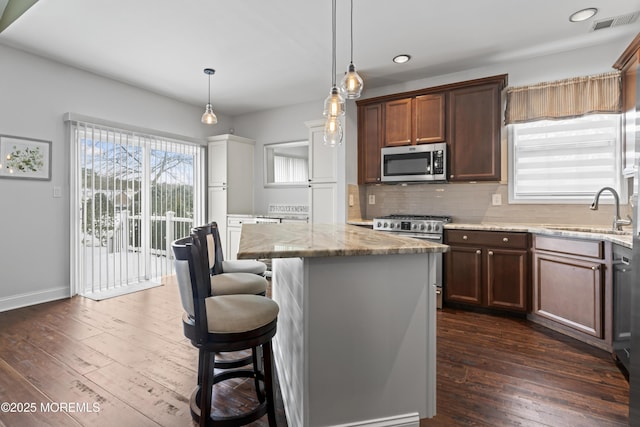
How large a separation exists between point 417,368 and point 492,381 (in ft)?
2.70

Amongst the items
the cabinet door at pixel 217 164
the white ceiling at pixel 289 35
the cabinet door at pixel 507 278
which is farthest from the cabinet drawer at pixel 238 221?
the cabinet door at pixel 507 278

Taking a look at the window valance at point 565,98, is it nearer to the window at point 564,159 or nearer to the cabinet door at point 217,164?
the window at point 564,159

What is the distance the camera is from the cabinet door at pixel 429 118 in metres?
3.75

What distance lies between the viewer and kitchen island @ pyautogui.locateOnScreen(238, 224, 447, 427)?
148cm

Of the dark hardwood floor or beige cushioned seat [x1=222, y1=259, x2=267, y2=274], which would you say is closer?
the dark hardwood floor

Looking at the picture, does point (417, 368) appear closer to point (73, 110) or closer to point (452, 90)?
point (452, 90)

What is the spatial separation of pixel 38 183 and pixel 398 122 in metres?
4.14

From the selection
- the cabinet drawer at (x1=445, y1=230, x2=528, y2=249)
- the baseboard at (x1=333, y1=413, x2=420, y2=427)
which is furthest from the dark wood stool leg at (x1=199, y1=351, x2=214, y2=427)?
the cabinet drawer at (x1=445, y1=230, x2=528, y2=249)

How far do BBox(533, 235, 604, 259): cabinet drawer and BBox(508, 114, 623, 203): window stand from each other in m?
0.73

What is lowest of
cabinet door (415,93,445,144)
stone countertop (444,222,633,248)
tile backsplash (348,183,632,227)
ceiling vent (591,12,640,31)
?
stone countertop (444,222,633,248)

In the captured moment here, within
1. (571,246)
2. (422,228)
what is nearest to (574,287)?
(571,246)

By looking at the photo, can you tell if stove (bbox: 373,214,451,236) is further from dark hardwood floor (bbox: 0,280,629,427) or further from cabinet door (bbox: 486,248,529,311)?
dark hardwood floor (bbox: 0,280,629,427)

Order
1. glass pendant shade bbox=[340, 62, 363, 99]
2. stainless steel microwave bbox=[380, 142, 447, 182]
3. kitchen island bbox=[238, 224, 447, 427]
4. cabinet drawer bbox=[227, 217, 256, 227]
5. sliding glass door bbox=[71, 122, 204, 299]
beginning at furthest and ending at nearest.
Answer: cabinet drawer bbox=[227, 217, 256, 227] → sliding glass door bbox=[71, 122, 204, 299] → stainless steel microwave bbox=[380, 142, 447, 182] → glass pendant shade bbox=[340, 62, 363, 99] → kitchen island bbox=[238, 224, 447, 427]

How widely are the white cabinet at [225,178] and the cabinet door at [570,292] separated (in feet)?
13.6
